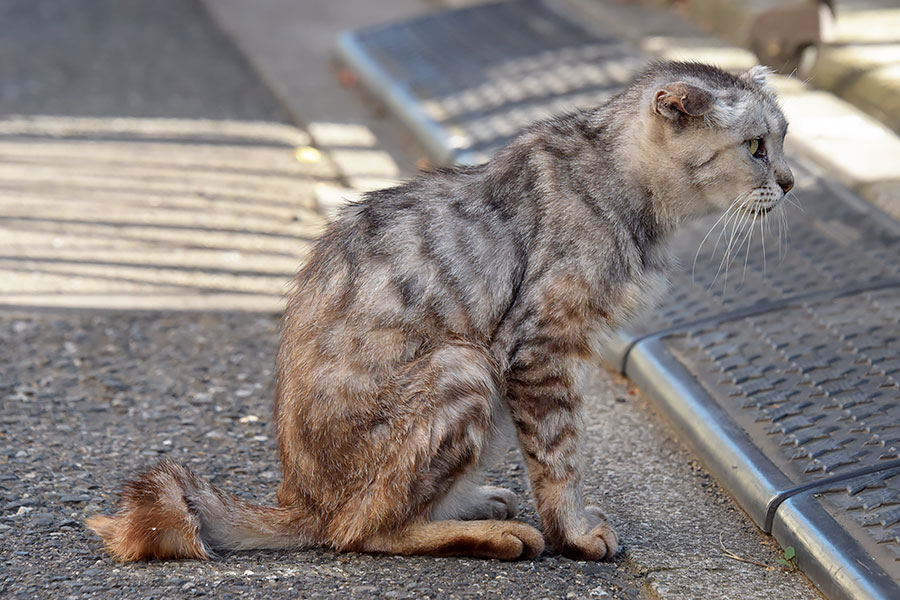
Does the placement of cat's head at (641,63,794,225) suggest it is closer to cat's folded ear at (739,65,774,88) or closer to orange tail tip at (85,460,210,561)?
cat's folded ear at (739,65,774,88)

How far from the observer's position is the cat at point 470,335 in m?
2.82

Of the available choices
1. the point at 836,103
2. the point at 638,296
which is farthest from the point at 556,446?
the point at 836,103

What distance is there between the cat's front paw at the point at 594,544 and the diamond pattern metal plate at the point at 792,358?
1.50 feet

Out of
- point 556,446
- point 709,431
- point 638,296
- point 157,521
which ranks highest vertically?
point 638,296

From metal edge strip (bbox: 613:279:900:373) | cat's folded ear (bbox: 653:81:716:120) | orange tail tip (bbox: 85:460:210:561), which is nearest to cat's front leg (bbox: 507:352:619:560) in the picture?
Result: cat's folded ear (bbox: 653:81:716:120)

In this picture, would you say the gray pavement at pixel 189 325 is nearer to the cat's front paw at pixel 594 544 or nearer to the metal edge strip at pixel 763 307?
the cat's front paw at pixel 594 544

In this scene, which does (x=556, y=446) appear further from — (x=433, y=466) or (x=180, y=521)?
(x=180, y=521)

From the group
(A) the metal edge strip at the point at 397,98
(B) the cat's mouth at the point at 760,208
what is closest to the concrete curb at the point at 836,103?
(A) the metal edge strip at the point at 397,98

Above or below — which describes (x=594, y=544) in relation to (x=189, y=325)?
above

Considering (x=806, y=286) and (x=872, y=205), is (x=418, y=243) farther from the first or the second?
(x=872, y=205)

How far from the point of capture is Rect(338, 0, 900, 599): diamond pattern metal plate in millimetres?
2881

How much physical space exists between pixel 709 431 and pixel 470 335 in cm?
91

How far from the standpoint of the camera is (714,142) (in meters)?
3.04

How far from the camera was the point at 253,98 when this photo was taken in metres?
7.03
